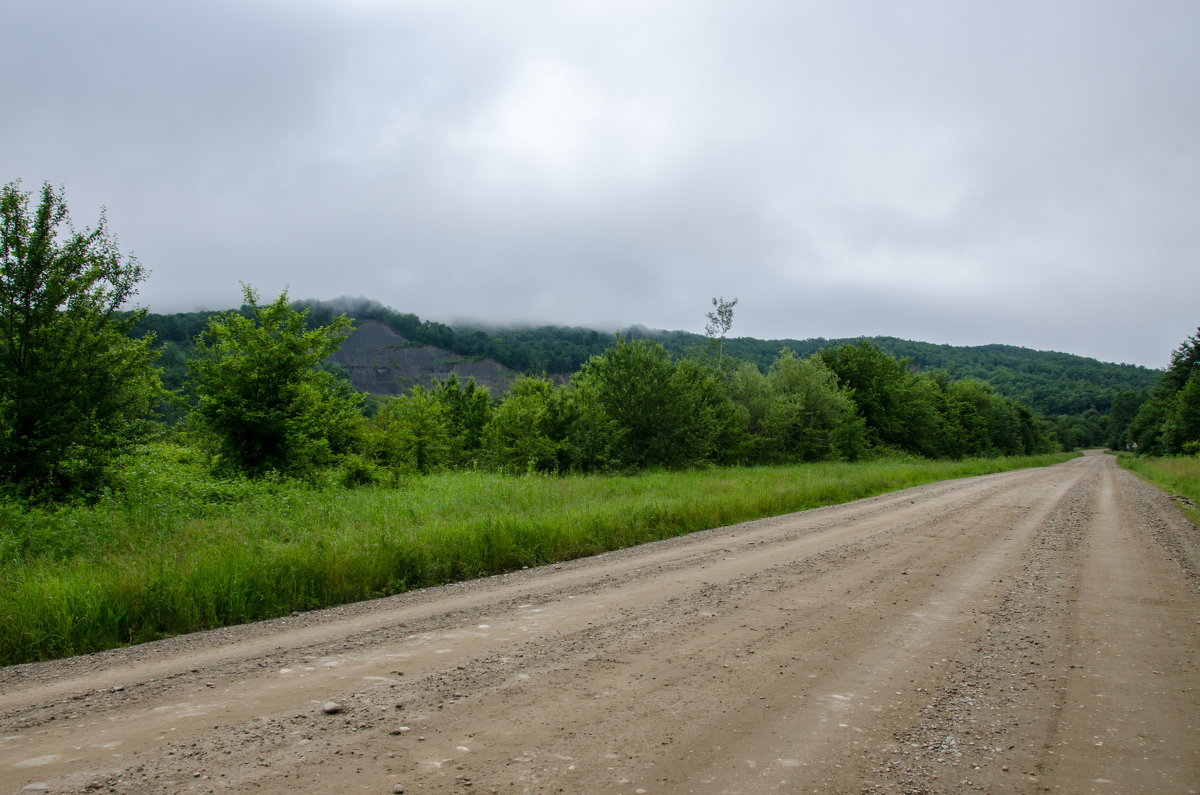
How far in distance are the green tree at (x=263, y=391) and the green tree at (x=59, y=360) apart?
8.69 feet

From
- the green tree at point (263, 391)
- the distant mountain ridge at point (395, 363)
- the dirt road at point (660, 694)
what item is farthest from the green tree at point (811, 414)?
the distant mountain ridge at point (395, 363)

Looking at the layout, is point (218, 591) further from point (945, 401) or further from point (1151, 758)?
point (945, 401)

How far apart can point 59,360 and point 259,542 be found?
288 inches

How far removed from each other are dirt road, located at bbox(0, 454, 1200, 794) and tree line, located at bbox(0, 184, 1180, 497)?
926 centimetres

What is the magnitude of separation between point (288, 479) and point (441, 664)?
13.1m

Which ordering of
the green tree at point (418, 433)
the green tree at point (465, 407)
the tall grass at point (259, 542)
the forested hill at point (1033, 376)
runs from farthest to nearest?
1. the forested hill at point (1033, 376)
2. the green tree at point (465, 407)
3. the green tree at point (418, 433)
4. the tall grass at point (259, 542)

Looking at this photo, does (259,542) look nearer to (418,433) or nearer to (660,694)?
(660,694)

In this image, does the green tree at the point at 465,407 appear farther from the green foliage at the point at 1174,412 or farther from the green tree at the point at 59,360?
the green foliage at the point at 1174,412

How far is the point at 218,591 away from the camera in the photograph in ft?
22.2

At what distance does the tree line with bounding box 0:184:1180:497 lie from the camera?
12.0 metres

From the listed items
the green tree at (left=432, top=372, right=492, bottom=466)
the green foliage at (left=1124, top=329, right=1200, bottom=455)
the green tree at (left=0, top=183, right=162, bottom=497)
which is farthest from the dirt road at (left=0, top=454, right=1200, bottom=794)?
the green foliage at (left=1124, top=329, right=1200, bottom=455)

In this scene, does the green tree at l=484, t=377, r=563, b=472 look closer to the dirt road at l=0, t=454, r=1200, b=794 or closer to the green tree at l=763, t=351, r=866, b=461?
the green tree at l=763, t=351, r=866, b=461

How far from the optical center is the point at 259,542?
860 cm

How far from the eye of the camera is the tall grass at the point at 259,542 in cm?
613
